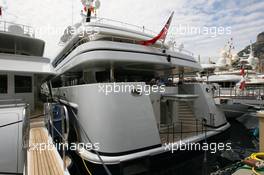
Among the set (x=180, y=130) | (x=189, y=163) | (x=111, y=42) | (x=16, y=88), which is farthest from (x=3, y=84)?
(x=189, y=163)

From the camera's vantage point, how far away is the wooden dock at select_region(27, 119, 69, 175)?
12.8 feet

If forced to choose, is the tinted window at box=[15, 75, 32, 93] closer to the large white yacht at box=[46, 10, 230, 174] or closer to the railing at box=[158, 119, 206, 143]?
the large white yacht at box=[46, 10, 230, 174]

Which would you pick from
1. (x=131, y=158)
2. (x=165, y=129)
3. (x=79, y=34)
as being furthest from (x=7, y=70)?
(x=165, y=129)

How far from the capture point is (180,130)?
27.4 ft

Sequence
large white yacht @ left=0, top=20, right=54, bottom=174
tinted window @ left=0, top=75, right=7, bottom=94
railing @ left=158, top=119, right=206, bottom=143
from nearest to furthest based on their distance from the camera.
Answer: large white yacht @ left=0, top=20, right=54, bottom=174
railing @ left=158, top=119, right=206, bottom=143
tinted window @ left=0, top=75, right=7, bottom=94

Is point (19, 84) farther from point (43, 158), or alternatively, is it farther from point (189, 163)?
point (189, 163)

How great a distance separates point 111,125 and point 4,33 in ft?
23.0

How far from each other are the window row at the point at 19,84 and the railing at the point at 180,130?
21.1 feet

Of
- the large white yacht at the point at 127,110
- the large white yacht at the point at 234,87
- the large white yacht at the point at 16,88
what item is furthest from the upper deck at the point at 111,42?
the large white yacht at the point at 234,87

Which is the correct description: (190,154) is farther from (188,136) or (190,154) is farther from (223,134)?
(223,134)

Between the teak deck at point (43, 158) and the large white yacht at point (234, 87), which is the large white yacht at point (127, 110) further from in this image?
the large white yacht at point (234, 87)

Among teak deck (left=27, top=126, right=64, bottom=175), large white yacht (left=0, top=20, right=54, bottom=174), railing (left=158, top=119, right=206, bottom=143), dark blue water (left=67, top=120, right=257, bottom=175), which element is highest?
large white yacht (left=0, top=20, right=54, bottom=174)

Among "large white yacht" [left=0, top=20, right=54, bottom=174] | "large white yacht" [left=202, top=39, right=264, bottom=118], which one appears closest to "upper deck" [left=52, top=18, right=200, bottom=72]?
"large white yacht" [left=0, top=20, right=54, bottom=174]

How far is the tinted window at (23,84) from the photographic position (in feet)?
27.5
